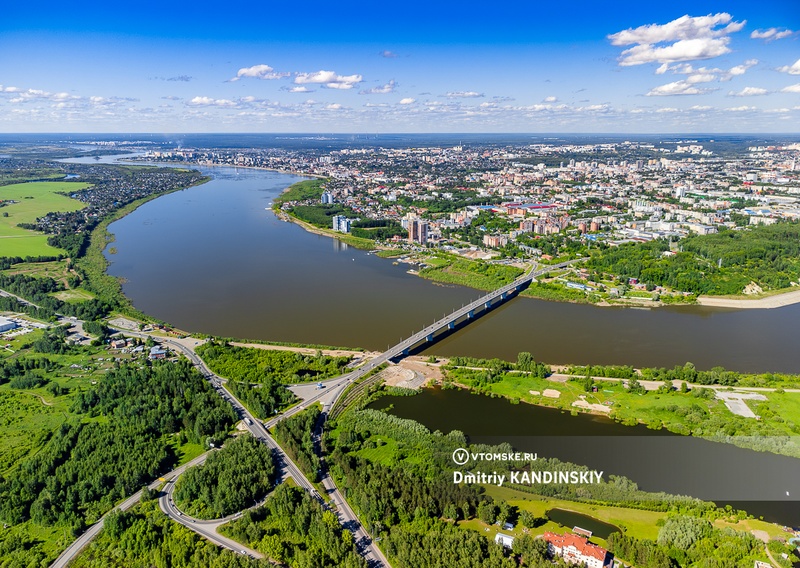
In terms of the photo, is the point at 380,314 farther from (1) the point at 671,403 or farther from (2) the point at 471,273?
(1) the point at 671,403

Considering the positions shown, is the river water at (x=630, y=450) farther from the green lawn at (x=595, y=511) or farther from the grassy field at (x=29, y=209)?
the grassy field at (x=29, y=209)

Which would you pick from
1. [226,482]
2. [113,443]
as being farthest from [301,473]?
[113,443]

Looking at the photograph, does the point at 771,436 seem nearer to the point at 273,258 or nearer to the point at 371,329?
the point at 371,329

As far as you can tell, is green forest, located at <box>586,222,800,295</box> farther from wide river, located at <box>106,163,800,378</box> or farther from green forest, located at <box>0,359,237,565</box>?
green forest, located at <box>0,359,237,565</box>

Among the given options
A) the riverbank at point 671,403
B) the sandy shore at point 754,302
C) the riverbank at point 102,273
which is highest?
the riverbank at point 102,273

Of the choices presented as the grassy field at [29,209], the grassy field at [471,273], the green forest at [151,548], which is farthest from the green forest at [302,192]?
the green forest at [151,548]

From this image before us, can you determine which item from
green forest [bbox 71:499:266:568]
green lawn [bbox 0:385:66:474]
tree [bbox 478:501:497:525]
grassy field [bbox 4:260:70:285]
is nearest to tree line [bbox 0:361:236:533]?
green lawn [bbox 0:385:66:474]
